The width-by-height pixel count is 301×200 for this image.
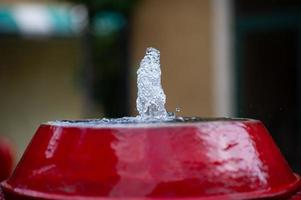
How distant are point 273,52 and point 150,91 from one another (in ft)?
22.6

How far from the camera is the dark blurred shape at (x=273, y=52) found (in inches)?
320

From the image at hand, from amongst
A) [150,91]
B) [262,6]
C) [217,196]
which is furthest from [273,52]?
[217,196]

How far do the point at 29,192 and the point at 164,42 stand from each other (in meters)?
8.47

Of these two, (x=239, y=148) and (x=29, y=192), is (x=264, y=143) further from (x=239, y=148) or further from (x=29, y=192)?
(x=29, y=192)

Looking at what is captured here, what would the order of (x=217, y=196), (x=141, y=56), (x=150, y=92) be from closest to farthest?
1. (x=217, y=196)
2. (x=150, y=92)
3. (x=141, y=56)

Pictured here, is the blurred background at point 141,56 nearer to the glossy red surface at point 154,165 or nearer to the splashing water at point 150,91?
the splashing water at point 150,91

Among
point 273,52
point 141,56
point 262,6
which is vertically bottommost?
point 141,56

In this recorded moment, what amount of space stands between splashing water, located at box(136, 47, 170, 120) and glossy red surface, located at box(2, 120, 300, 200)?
1.17ft

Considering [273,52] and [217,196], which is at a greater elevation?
[217,196]

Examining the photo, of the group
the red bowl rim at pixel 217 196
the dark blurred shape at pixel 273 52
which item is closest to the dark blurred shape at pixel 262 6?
the dark blurred shape at pixel 273 52

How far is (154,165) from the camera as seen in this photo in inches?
53.7

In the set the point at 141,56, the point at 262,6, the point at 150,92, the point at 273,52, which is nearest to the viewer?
the point at 150,92

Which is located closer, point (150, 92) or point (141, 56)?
point (150, 92)

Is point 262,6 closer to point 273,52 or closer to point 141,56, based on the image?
point 273,52
